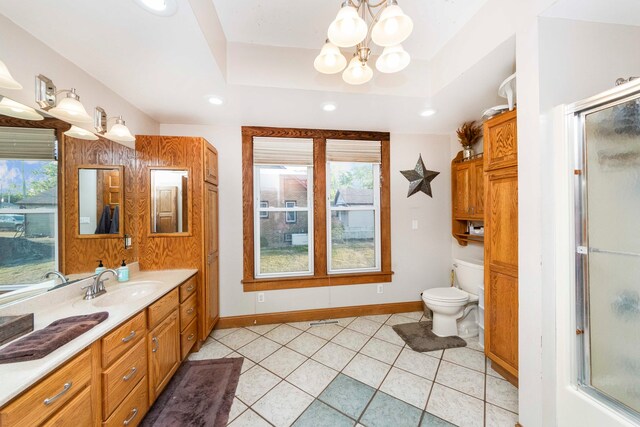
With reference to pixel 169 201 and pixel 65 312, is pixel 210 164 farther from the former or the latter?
pixel 65 312

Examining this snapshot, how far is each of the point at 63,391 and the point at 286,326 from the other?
2.01 meters

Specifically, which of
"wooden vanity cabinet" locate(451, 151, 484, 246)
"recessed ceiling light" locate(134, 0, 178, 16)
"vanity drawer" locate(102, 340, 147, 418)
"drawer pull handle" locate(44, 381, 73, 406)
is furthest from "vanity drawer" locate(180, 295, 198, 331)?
"wooden vanity cabinet" locate(451, 151, 484, 246)

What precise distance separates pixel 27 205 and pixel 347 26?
6.48 feet

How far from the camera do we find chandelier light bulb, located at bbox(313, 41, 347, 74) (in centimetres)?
132

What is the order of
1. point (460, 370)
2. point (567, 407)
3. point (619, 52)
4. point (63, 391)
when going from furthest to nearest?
point (460, 370)
point (619, 52)
point (567, 407)
point (63, 391)

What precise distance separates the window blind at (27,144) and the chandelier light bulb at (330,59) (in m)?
1.68

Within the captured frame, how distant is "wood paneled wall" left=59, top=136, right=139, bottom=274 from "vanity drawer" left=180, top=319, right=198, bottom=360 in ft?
2.63

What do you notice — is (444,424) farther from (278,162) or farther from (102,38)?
(102,38)

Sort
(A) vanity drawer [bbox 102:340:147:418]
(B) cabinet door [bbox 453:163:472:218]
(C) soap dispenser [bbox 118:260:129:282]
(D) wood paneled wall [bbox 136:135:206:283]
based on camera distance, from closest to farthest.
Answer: (A) vanity drawer [bbox 102:340:147:418]
(C) soap dispenser [bbox 118:260:129:282]
(D) wood paneled wall [bbox 136:135:206:283]
(B) cabinet door [bbox 453:163:472:218]

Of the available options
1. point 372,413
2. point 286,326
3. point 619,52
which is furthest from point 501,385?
point 619,52

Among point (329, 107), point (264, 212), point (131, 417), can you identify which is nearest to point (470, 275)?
point (329, 107)

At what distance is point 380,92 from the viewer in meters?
2.07

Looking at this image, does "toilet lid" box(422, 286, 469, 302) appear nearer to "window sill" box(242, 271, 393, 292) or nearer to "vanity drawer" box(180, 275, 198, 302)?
"window sill" box(242, 271, 393, 292)

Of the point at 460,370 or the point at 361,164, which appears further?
the point at 361,164
